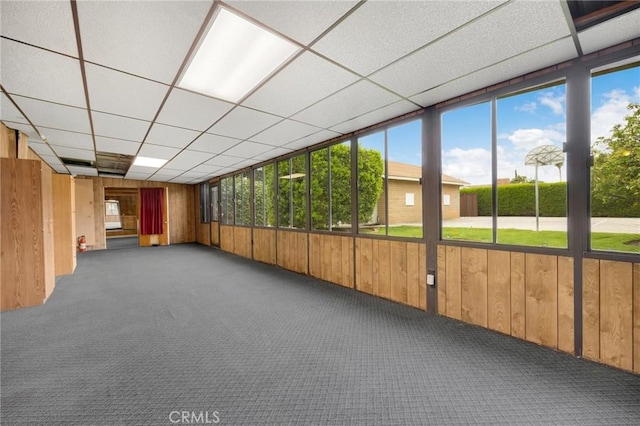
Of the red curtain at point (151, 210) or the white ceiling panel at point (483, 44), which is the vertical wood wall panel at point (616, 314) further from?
the red curtain at point (151, 210)

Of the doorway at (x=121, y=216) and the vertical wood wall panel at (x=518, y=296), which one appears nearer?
the vertical wood wall panel at (x=518, y=296)

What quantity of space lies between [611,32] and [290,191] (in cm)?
440

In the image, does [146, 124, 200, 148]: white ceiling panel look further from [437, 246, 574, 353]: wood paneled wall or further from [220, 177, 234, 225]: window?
[437, 246, 574, 353]: wood paneled wall

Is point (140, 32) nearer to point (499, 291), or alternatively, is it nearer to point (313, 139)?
point (313, 139)

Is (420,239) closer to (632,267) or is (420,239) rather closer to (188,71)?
(632,267)

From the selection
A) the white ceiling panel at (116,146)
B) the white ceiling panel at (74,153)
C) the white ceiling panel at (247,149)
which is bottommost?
the white ceiling panel at (247,149)

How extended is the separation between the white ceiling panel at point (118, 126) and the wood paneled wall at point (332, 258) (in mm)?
3137

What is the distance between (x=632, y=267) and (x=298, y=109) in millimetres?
3194

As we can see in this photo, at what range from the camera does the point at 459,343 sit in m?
2.34

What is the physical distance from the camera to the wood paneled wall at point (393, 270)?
124 inches

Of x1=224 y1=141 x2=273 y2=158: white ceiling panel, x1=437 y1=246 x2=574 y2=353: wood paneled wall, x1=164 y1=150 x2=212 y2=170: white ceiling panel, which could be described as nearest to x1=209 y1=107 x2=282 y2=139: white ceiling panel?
x1=224 y1=141 x2=273 y2=158: white ceiling panel

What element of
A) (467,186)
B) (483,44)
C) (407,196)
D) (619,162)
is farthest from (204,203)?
(467,186)

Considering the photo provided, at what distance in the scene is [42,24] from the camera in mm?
1575

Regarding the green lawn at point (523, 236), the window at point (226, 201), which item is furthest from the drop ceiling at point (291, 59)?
the green lawn at point (523, 236)
